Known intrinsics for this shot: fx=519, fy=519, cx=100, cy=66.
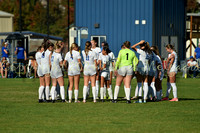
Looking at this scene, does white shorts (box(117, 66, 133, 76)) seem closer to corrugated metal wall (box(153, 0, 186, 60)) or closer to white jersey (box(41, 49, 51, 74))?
white jersey (box(41, 49, 51, 74))

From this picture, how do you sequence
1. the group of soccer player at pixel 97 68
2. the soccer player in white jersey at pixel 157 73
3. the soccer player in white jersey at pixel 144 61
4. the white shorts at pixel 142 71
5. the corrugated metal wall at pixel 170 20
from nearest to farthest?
the group of soccer player at pixel 97 68, the soccer player in white jersey at pixel 144 61, the white shorts at pixel 142 71, the soccer player in white jersey at pixel 157 73, the corrugated metal wall at pixel 170 20

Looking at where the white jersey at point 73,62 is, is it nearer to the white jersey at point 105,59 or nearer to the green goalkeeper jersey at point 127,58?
the white jersey at point 105,59

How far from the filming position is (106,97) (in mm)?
18031

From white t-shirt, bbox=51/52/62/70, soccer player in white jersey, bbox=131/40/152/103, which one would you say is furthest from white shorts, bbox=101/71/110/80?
white t-shirt, bbox=51/52/62/70

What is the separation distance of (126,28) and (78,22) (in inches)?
140

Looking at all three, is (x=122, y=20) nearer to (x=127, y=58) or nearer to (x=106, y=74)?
(x=106, y=74)

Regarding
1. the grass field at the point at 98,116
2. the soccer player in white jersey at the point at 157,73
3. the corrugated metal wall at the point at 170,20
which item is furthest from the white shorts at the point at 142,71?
the corrugated metal wall at the point at 170,20

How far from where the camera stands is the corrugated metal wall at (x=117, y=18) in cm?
3631

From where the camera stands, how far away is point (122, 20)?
1443 inches

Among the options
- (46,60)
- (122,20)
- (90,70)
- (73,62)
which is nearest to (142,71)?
(90,70)

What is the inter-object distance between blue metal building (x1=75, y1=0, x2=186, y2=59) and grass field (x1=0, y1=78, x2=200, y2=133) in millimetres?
19718

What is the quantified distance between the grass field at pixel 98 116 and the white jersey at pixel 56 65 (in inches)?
34.6

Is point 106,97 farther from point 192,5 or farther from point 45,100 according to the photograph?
point 192,5

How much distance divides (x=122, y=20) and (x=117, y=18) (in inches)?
15.2
